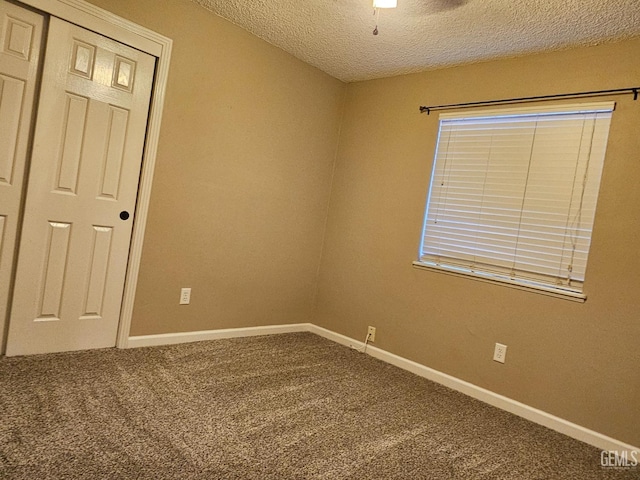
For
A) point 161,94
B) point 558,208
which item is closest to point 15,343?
point 161,94

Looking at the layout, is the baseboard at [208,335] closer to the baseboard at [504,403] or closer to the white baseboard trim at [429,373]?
the white baseboard trim at [429,373]

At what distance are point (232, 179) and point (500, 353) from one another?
231 cm

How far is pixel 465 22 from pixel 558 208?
130 cm

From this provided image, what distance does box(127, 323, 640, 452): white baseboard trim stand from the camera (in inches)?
96.4

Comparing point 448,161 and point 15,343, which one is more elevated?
point 448,161

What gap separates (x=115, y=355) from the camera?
271 cm

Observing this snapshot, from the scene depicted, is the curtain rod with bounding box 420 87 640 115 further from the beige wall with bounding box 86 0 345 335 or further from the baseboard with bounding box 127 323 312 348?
the baseboard with bounding box 127 323 312 348

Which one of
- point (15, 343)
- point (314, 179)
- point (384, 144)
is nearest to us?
point (15, 343)

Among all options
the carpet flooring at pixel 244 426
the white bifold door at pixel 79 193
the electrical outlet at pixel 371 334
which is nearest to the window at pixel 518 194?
the electrical outlet at pixel 371 334

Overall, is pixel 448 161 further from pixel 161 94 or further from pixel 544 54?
pixel 161 94

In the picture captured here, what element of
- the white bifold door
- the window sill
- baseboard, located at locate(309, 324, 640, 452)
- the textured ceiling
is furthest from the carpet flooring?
the textured ceiling

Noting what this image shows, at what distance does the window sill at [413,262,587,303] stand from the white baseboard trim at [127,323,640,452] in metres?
0.73

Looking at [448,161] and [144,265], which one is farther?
[448,161]

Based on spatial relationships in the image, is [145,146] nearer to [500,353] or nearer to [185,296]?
[185,296]
